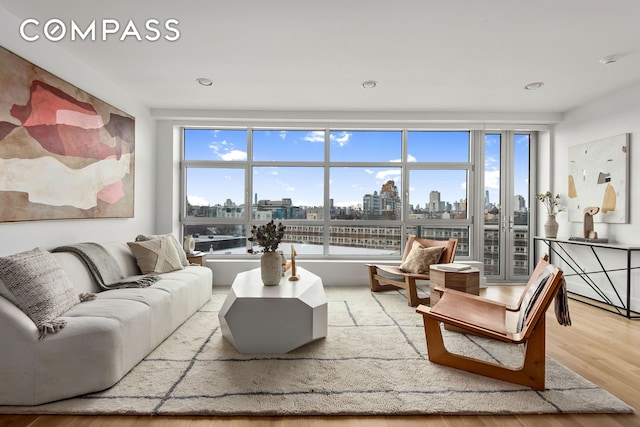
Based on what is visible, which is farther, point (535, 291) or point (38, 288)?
point (535, 291)

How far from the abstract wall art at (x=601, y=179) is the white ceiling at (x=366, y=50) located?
2.11ft

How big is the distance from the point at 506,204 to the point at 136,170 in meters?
5.43

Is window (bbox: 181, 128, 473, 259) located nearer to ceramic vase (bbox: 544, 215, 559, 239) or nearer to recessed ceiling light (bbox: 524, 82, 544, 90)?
ceramic vase (bbox: 544, 215, 559, 239)

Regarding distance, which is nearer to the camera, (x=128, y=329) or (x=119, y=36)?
(x=128, y=329)

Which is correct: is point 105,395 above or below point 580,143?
below

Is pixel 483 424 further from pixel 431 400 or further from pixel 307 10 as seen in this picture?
pixel 307 10

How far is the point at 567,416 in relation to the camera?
1.84m

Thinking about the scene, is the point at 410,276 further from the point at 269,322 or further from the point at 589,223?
the point at 589,223

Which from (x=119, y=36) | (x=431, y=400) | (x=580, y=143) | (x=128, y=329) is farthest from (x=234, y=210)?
(x=580, y=143)

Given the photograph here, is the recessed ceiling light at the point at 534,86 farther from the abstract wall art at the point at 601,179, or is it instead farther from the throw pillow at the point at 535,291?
the throw pillow at the point at 535,291

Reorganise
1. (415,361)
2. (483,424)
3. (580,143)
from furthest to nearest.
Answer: (580,143) < (415,361) < (483,424)

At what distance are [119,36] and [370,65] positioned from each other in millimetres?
2235

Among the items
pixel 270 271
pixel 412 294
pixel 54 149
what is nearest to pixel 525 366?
pixel 412 294

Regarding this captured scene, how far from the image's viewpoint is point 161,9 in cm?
246
